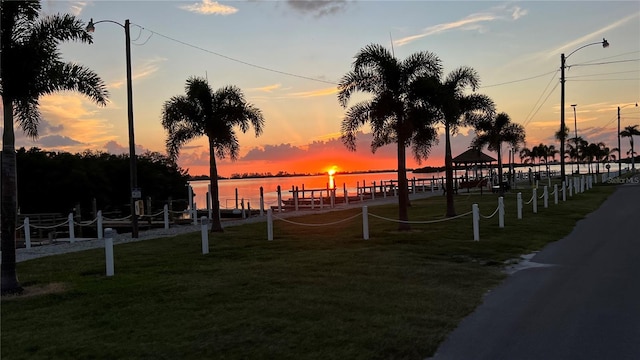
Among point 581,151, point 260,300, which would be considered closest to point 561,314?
point 260,300

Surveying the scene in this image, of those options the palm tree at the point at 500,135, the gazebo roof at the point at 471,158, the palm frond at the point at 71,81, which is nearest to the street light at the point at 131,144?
the palm frond at the point at 71,81

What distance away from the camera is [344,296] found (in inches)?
322

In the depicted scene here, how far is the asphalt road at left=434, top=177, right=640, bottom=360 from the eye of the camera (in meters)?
5.68

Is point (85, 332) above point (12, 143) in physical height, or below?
below

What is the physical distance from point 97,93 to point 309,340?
6922 millimetres

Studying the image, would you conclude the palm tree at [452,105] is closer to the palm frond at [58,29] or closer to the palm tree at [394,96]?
the palm tree at [394,96]

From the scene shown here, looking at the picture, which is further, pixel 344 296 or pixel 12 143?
pixel 12 143

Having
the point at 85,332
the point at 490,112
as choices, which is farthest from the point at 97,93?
the point at 490,112

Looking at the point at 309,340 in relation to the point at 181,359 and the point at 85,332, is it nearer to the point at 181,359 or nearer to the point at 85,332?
the point at 181,359

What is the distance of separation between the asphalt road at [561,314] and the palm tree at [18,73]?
747 cm


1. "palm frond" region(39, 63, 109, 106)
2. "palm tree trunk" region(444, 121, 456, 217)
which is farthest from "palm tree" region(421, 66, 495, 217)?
"palm frond" region(39, 63, 109, 106)

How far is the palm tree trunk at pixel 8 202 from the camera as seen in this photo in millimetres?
9078

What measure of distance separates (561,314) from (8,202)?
8738mm

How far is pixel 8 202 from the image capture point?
911 centimetres
